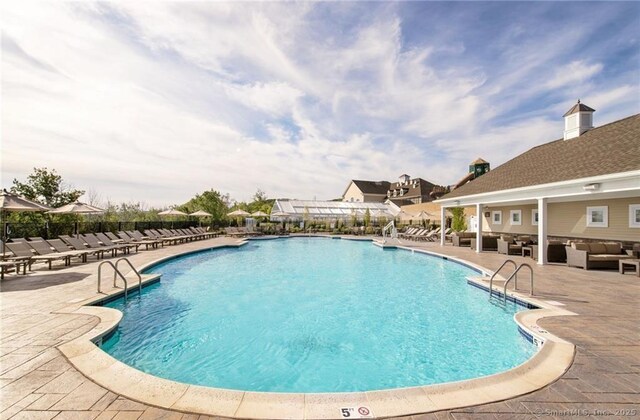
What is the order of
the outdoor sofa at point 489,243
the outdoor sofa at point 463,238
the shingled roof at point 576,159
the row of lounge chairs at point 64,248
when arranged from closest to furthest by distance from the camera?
the row of lounge chairs at point 64,248 < the shingled roof at point 576,159 < the outdoor sofa at point 489,243 < the outdoor sofa at point 463,238

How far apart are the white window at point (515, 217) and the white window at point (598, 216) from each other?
4.00 meters

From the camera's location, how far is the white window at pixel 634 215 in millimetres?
11195

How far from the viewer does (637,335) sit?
4527 millimetres

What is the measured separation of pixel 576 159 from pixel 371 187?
133 ft

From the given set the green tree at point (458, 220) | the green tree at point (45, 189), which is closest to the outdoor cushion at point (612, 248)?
the green tree at point (458, 220)

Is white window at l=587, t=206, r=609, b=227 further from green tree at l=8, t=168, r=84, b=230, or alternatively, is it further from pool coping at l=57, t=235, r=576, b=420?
green tree at l=8, t=168, r=84, b=230

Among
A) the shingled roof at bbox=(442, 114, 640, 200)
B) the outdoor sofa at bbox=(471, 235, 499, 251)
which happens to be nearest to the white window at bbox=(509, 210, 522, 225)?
the outdoor sofa at bbox=(471, 235, 499, 251)

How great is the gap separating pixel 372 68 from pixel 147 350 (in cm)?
1298

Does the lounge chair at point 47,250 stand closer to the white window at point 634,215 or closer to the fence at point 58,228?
the fence at point 58,228

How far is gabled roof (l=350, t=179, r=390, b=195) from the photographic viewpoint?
5121 centimetres

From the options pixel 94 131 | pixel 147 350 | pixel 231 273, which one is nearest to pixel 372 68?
pixel 231 273

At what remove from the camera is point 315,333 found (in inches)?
240

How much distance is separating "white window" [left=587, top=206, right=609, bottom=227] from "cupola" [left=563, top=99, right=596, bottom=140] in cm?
453

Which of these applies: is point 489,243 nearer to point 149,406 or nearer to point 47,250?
point 149,406
